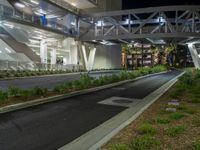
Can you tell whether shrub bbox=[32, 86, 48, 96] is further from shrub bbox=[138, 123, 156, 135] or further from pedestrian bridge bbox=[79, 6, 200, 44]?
pedestrian bridge bbox=[79, 6, 200, 44]

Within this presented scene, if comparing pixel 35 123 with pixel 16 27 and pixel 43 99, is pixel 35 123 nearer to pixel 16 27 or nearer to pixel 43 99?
pixel 43 99

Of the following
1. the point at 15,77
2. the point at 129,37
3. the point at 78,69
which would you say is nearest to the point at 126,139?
the point at 15,77

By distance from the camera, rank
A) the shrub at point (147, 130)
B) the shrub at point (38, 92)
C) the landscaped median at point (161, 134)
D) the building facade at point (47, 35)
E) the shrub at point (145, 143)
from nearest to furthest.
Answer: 1. the shrub at point (145, 143)
2. the landscaped median at point (161, 134)
3. the shrub at point (147, 130)
4. the shrub at point (38, 92)
5. the building facade at point (47, 35)

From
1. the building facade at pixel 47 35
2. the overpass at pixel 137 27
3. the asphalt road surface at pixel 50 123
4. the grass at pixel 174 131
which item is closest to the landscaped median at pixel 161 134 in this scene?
the grass at pixel 174 131

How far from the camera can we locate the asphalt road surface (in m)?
7.03

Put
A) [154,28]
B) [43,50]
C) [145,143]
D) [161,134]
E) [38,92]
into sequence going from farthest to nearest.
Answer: [154,28]
[43,50]
[38,92]
[161,134]
[145,143]

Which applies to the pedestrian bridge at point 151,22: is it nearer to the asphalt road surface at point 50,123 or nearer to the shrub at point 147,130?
the asphalt road surface at point 50,123

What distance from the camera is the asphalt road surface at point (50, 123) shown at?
703 cm

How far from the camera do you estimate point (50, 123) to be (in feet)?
29.8

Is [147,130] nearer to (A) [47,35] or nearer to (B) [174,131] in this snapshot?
(B) [174,131]

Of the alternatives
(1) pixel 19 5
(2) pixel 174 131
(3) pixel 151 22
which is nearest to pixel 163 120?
(2) pixel 174 131

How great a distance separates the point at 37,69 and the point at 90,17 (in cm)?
1963

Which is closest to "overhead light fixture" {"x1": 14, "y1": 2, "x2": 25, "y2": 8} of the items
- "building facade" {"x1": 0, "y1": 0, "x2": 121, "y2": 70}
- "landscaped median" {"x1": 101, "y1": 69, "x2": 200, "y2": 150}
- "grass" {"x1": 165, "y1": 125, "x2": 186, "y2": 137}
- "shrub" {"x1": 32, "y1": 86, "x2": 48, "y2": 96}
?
"building facade" {"x1": 0, "y1": 0, "x2": 121, "y2": 70}

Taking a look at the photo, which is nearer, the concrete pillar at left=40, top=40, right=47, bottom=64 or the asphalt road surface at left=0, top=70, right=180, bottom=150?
the asphalt road surface at left=0, top=70, right=180, bottom=150
